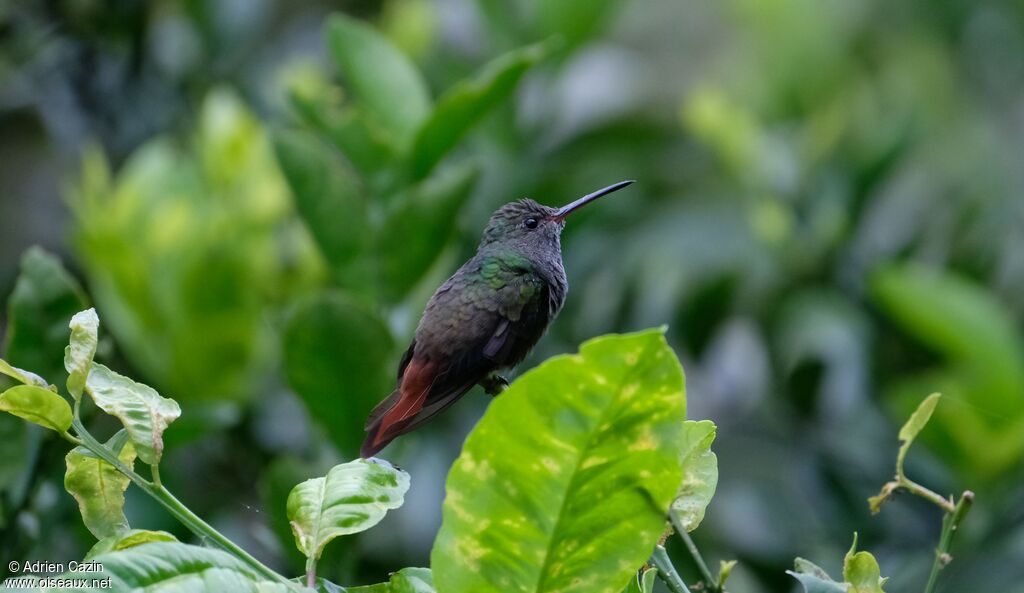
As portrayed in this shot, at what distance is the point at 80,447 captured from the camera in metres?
0.94

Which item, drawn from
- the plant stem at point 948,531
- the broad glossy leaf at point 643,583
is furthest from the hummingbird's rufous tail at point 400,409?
the plant stem at point 948,531

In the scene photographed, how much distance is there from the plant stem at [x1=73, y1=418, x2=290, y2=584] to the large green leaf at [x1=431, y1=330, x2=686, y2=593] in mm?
128

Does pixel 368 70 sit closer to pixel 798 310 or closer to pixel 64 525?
pixel 64 525

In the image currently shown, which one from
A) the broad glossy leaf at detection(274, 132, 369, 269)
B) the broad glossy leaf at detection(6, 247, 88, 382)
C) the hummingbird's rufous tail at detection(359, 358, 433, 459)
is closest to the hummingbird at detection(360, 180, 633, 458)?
the hummingbird's rufous tail at detection(359, 358, 433, 459)

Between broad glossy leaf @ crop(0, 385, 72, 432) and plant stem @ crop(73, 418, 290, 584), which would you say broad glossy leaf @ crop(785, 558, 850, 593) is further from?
broad glossy leaf @ crop(0, 385, 72, 432)

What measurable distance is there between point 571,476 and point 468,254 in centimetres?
151

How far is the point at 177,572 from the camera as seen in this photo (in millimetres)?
817

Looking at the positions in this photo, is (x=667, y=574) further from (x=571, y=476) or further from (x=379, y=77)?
(x=379, y=77)

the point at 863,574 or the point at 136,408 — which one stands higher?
the point at 136,408

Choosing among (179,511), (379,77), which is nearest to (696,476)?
(179,511)

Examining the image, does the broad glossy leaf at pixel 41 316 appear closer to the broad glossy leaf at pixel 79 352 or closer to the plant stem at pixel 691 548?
the broad glossy leaf at pixel 79 352

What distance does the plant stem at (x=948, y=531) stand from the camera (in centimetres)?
99

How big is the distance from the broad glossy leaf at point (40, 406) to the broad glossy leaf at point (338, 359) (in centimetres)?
67

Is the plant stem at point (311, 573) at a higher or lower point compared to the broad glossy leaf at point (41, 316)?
higher
